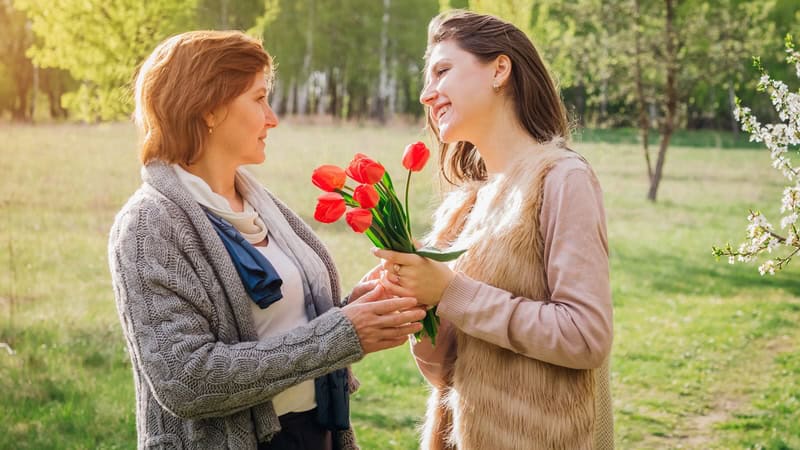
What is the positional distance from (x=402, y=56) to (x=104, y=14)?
27.2m

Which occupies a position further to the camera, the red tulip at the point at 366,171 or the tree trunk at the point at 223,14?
the tree trunk at the point at 223,14

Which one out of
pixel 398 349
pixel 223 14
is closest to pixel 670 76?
pixel 223 14

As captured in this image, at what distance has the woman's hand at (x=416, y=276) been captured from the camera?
7.14ft

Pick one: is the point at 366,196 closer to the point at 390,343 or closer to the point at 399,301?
the point at 399,301

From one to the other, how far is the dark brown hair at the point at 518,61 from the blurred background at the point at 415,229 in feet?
0.95

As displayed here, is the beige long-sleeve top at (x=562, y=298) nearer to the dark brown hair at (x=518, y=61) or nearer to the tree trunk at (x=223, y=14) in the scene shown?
the dark brown hair at (x=518, y=61)

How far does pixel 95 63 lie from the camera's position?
9.11 m

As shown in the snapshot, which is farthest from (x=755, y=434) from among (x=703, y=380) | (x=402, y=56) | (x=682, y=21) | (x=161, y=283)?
(x=402, y=56)

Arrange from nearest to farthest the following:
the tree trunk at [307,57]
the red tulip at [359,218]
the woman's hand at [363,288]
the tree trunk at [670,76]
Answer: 1. the red tulip at [359,218]
2. the woman's hand at [363,288]
3. the tree trunk at [670,76]
4. the tree trunk at [307,57]

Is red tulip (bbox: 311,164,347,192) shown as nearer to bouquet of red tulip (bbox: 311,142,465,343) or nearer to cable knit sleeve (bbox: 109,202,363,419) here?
bouquet of red tulip (bbox: 311,142,465,343)

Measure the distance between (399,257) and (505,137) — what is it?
1.73 feet

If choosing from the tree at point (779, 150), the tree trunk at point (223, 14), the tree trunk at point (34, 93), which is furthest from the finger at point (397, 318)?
the tree trunk at point (34, 93)

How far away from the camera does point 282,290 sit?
2328 millimetres

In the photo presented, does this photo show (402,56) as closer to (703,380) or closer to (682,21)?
(682,21)
